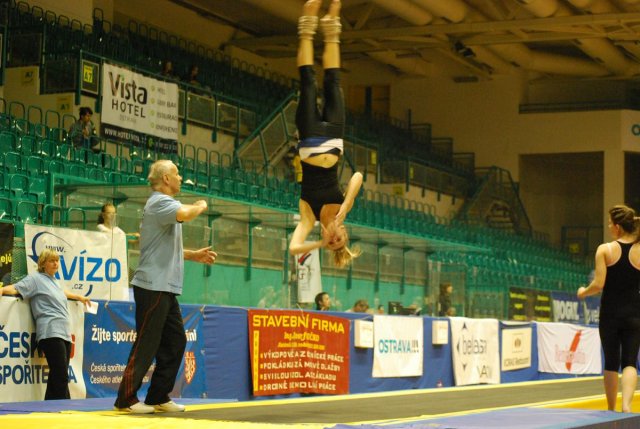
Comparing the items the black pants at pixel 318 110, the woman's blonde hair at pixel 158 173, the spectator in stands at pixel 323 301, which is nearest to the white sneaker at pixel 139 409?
the woman's blonde hair at pixel 158 173

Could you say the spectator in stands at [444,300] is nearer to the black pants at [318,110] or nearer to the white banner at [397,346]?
the white banner at [397,346]

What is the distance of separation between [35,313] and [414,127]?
2838 centimetres

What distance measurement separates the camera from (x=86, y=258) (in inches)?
441

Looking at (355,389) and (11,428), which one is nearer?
(11,428)

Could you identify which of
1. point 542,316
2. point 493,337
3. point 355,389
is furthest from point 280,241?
point 542,316

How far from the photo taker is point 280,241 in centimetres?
1655

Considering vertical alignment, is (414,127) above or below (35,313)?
above

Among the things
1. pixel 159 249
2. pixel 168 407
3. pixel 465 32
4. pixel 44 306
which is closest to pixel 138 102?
pixel 44 306

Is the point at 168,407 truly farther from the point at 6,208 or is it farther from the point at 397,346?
the point at 397,346

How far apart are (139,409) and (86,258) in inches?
160

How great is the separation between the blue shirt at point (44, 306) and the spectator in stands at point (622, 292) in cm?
475

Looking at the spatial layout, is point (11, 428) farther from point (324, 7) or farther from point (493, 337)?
point (324, 7)

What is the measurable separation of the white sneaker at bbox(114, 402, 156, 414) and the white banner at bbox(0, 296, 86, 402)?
7.01 feet

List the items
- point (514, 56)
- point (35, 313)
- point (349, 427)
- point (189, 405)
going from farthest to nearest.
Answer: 1. point (514, 56)
2. point (35, 313)
3. point (189, 405)
4. point (349, 427)
